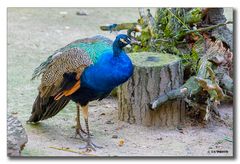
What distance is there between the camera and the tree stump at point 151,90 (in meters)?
4.76

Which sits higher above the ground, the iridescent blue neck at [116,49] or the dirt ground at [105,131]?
the iridescent blue neck at [116,49]

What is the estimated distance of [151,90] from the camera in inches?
188

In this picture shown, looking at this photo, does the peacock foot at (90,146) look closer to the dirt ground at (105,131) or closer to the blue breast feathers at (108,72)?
the dirt ground at (105,131)

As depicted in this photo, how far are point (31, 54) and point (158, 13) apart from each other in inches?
71.7

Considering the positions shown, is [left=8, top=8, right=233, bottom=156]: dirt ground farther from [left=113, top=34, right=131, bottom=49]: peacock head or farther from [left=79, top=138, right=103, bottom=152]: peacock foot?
[left=113, top=34, right=131, bottom=49]: peacock head

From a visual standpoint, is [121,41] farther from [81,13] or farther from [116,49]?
[81,13]

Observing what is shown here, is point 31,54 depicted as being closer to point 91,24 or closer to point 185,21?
point 91,24

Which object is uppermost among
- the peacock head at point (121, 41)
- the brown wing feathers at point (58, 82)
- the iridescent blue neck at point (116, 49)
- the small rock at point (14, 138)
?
the peacock head at point (121, 41)

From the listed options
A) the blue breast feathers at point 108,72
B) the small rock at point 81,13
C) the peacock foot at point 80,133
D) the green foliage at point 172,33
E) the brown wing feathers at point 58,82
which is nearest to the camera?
the blue breast feathers at point 108,72

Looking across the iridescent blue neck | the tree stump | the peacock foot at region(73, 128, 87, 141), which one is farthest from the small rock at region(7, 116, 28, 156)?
the tree stump

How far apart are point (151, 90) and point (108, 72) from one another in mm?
667

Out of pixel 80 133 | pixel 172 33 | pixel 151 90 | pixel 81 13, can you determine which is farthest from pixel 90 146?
pixel 81 13

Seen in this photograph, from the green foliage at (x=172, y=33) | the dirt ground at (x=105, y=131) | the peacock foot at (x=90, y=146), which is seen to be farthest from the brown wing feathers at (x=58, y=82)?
the green foliage at (x=172, y=33)

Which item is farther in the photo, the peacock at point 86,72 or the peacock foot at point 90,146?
the peacock foot at point 90,146
